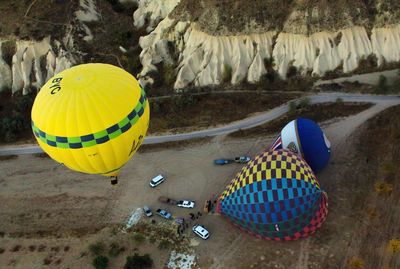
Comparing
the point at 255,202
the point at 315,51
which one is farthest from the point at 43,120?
the point at 315,51

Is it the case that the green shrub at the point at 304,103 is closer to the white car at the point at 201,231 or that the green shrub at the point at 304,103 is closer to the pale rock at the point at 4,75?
the white car at the point at 201,231

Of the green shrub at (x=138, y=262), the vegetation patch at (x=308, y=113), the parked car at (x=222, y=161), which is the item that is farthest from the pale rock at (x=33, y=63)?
the green shrub at (x=138, y=262)

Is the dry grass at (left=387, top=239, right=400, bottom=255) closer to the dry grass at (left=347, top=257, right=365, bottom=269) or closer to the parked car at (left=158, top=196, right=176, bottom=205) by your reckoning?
the dry grass at (left=347, top=257, right=365, bottom=269)

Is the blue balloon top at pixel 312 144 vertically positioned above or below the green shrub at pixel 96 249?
above

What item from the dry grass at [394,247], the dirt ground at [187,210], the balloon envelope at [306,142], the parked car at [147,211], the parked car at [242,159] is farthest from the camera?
the parked car at [242,159]

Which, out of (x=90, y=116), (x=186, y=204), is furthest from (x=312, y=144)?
(x=90, y=116)

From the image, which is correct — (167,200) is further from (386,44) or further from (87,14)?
(87,14)

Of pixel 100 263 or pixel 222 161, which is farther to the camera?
pixel 222 161

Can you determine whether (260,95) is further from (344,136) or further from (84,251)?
(84,251)
